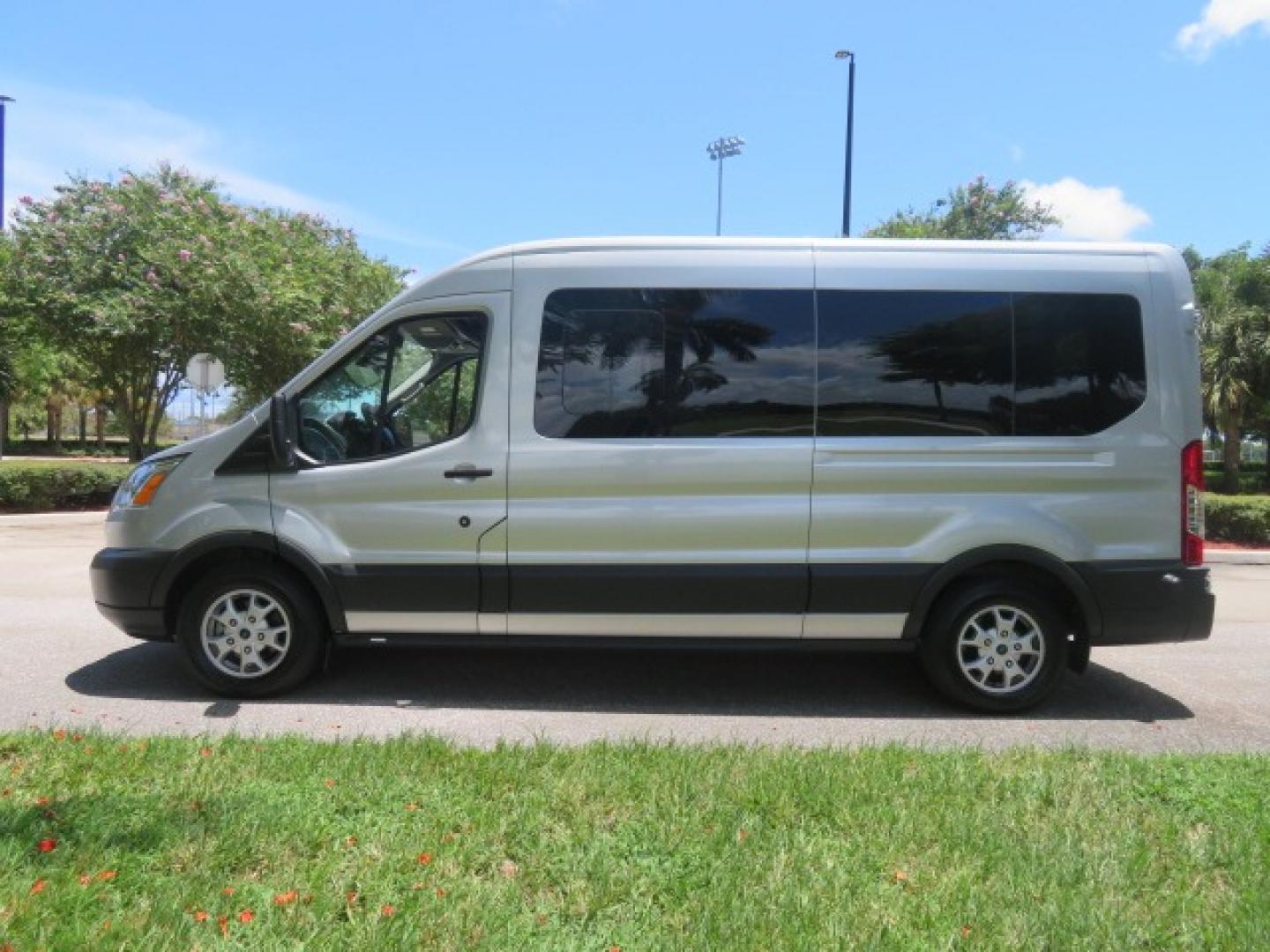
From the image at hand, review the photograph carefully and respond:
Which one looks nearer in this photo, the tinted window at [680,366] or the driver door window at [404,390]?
the tinted window at [680,366]

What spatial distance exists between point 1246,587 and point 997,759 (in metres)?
8.35

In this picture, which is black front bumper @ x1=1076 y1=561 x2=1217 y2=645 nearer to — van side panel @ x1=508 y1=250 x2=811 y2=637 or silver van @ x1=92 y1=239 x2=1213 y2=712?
silver van @ x1=92 y1=239 x2=1213 y2=712

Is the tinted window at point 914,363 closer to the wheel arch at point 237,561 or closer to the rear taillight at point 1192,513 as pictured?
the rear taillight at point 1192,513

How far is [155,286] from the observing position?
59.9 ft

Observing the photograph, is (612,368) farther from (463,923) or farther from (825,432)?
(463,923)

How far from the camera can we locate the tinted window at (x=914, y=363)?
5012mm

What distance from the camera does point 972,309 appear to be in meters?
5.05

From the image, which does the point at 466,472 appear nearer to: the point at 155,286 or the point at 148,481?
the point at 148,481

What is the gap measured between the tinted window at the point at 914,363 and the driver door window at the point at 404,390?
194 centimetres

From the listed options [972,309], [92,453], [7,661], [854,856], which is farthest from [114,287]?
[92,453]

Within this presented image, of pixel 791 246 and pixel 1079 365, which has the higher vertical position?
pixel 791 246

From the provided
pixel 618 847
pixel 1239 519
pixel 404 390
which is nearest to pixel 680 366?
pixel 404 390

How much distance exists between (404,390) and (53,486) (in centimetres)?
1472

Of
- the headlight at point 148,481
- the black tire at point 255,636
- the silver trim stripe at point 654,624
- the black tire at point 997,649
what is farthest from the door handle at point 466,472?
the black tire at point 997,649
